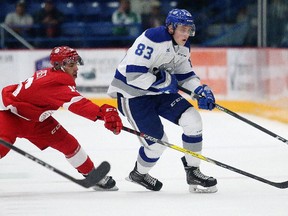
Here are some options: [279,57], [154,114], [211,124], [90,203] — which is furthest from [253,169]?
[279,57]

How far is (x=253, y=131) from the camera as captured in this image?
7.10m

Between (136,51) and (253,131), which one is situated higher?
(136,51)

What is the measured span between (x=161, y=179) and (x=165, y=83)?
2.56 feet

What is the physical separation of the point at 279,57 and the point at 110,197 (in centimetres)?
420

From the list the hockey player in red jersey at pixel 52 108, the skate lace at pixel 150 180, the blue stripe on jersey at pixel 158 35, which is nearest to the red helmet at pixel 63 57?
the hockey player in red jersey at pixel 52 108

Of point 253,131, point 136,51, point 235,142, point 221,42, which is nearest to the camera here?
point 136,51

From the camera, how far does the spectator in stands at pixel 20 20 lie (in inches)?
395

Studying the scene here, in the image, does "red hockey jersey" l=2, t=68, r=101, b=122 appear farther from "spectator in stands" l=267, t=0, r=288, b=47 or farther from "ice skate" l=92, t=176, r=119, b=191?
"spectator in stands" l=267, t=0, r=288, b=47

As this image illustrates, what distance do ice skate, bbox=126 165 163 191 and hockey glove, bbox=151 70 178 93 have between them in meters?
0.50

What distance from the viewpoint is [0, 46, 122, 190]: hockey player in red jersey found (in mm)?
4102

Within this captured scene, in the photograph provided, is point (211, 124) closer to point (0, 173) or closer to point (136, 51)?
point (0, 173)

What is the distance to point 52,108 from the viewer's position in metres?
4.32

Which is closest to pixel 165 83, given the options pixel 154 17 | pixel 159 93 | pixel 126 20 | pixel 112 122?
pixel 159 93

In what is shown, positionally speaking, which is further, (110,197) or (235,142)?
(235,142)
